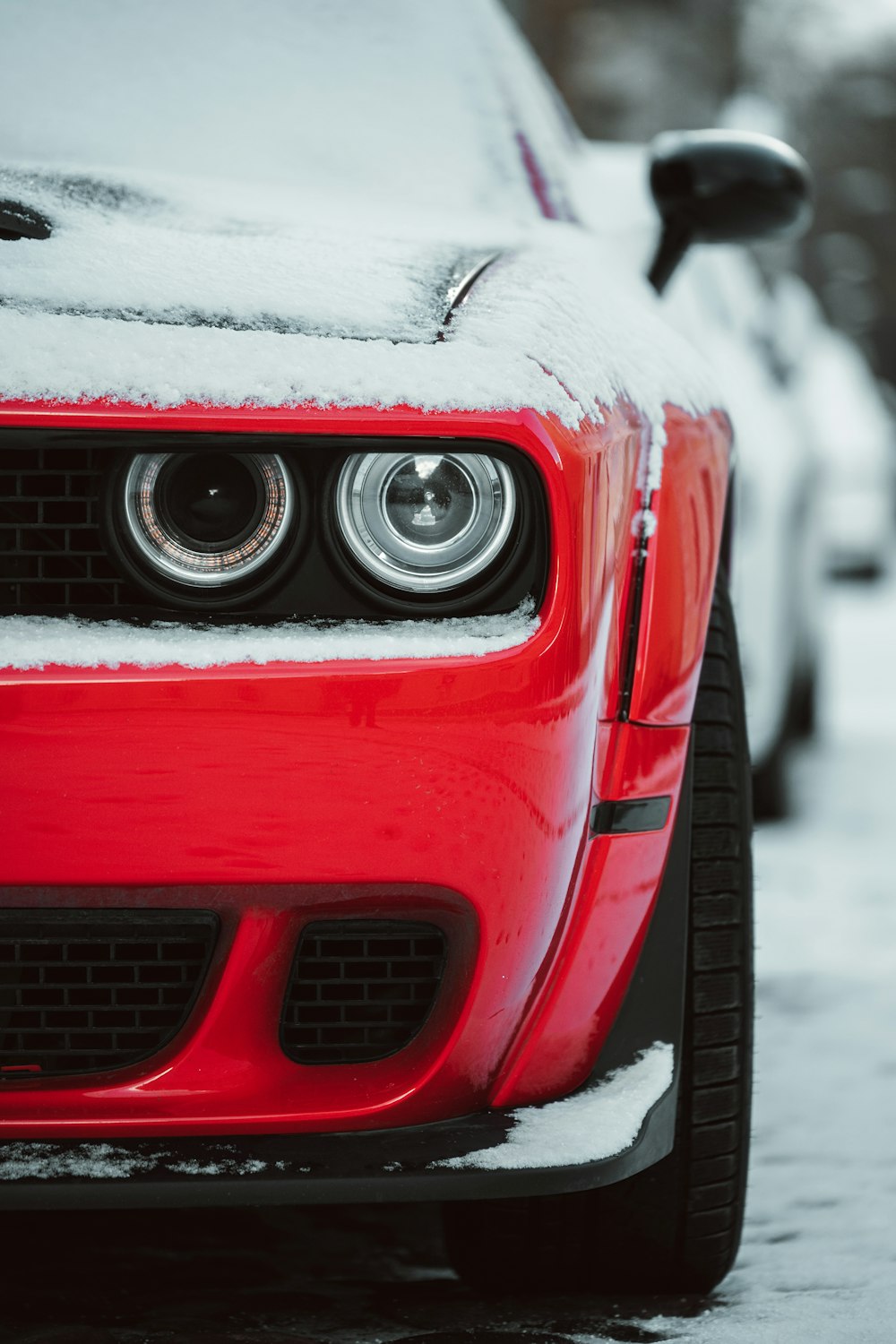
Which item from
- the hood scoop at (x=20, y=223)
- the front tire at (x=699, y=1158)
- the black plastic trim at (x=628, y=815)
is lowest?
the front tire at (x=699, y=1158)

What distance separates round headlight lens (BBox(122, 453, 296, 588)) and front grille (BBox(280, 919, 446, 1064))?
333mm

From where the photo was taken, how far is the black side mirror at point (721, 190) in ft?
7.72

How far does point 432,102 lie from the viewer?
242cm

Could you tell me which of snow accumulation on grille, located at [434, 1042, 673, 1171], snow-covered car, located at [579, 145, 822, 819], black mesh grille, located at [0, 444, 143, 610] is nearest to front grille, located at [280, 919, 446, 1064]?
snow accumulation on grille, located at [434, 1042, 673, 1171]

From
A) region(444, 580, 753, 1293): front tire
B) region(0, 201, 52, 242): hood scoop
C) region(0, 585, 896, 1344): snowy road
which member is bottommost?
region(0, 585, 896, 1344): snowy road

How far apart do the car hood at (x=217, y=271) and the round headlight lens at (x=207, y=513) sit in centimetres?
12

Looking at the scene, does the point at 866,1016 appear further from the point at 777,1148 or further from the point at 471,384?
the point at 471,384

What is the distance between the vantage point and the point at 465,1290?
1.85 meters

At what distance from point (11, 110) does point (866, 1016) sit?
200 cm

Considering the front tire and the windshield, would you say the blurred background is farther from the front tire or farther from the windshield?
the front tire

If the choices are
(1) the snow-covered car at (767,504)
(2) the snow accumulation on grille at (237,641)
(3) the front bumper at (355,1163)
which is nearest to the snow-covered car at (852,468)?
(1) the snow-covered car at (767,504)

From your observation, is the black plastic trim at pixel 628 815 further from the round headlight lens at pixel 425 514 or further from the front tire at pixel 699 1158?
the round headlight lens at pixel 425 514

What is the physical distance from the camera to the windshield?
7.36 ft

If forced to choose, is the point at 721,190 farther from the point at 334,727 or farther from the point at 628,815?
the point at 334,727
